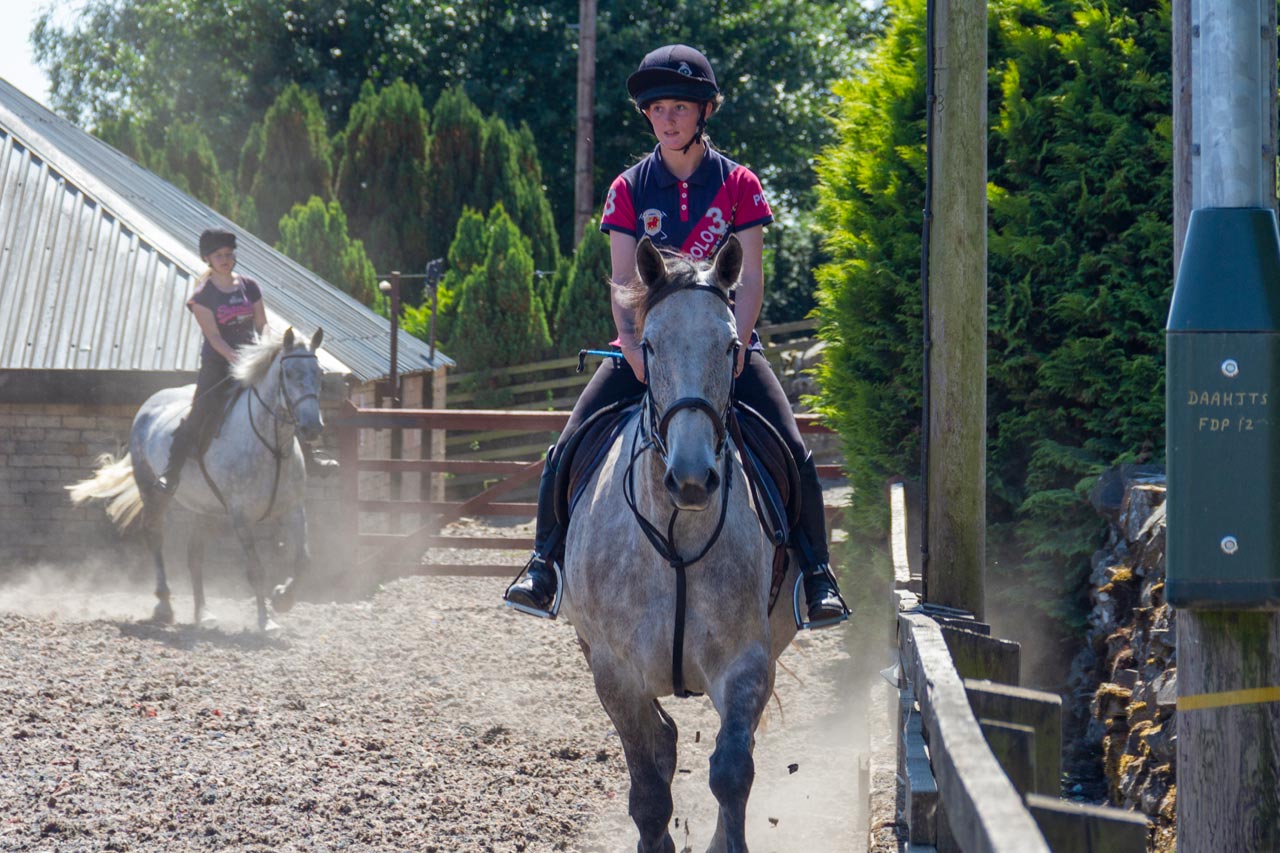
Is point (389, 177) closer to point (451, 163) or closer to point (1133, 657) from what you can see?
point (451, 163)

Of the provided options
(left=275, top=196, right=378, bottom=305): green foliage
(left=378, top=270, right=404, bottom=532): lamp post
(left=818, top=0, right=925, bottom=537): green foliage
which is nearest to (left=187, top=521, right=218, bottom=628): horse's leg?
(left=378, top=270, right=404, bottom=532): lamp post

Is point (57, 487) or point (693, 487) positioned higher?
point (57, 487)

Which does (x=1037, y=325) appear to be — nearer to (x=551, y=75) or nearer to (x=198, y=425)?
(x=198, y=425)

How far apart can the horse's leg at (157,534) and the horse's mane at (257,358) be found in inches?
63.5

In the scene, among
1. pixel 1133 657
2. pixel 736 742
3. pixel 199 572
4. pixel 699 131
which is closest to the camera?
pixel 736 742

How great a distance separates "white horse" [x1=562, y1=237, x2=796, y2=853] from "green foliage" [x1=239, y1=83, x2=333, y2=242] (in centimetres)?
2928

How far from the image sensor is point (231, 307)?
11.2 meters

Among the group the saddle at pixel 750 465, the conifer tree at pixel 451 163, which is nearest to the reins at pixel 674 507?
the saddle at pixel 750 465

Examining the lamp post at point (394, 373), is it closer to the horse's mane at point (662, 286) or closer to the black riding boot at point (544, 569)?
the black riding boot at point (544, 569)

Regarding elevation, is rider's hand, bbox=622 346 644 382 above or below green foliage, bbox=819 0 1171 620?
below

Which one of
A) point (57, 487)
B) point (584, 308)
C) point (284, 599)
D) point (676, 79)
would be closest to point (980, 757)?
point (676, 79)

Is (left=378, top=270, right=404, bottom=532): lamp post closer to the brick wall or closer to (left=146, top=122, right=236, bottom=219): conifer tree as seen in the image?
the brick wall

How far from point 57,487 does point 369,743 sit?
7.64 metres

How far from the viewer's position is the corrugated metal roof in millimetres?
14109
